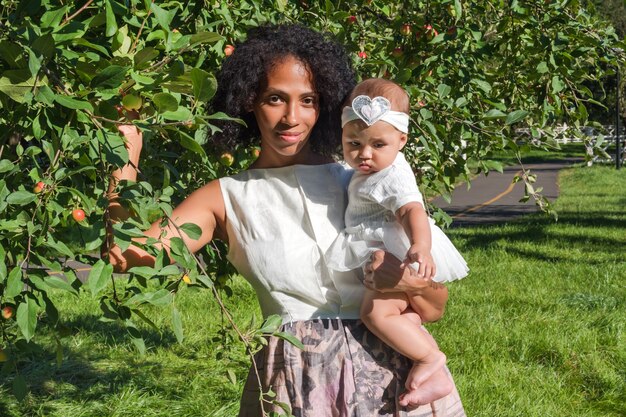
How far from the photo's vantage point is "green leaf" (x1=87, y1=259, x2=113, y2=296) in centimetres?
169

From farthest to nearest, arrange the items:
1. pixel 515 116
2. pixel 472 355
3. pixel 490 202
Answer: pixel 490 202 → pixel 472 355 → pixel 515 116

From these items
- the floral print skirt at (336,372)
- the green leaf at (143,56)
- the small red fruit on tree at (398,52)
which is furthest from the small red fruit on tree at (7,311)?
the small red fruit on tree at (398,52)

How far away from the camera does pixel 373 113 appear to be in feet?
6.81

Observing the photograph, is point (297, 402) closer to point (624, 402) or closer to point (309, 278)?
point (309, 278)

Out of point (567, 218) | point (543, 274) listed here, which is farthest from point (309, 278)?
point (567, 218)

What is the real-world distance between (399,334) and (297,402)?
30cm

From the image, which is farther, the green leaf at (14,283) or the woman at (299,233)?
the woman at (299,233)

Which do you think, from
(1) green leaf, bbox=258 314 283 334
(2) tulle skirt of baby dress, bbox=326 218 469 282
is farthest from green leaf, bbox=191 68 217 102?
(2) tulle skirt of baby dress, bbox=326 218 469 282

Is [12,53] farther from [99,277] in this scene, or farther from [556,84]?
[556,84]

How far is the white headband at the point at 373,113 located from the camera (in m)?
2.08

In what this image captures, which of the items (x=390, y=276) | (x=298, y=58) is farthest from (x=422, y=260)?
(x=298, y=58)

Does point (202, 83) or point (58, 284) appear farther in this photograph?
point (58, 284)

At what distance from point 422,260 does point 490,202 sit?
15636 millimetres

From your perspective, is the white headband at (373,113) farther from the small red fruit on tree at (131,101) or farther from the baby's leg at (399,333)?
the small red fruit on tree at (131,101)
